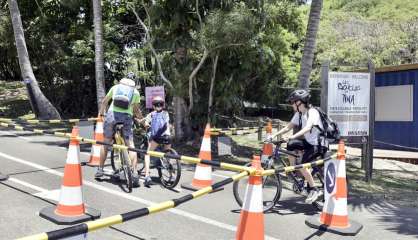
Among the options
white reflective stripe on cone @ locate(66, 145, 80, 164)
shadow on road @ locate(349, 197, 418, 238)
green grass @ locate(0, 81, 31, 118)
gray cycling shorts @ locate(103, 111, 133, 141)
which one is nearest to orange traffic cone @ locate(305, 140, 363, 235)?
shadow on road @ locate(349, 197, 418, 238)

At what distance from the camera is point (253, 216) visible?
4.54m

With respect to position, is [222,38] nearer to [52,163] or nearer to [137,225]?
[52,163]

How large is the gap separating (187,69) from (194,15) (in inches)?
58.1

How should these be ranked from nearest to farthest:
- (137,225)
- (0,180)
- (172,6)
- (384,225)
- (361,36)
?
(137,225) → (384,225) → (0,180) → (172,6) → (361,36)

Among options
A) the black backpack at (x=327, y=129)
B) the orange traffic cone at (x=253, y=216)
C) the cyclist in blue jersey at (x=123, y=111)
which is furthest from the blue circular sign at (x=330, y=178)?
the cyclist in blue jersey at (x=123, y=111)

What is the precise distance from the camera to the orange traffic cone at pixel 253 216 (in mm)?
4512

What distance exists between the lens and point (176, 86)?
13508 mm

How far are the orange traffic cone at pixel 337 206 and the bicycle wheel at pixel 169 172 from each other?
8.06 feet

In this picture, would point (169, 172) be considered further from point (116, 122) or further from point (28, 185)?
point (28, 185)

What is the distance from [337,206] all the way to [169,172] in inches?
119

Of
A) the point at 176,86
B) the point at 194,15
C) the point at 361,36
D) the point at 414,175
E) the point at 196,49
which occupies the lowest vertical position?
the point at 414,175

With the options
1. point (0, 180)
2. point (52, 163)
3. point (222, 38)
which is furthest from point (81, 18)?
point (0, 180)

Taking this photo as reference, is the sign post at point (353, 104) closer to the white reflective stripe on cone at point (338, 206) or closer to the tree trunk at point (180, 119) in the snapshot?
the white reflective stripe on cone at point (338, 206)

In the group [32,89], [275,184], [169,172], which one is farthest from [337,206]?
[32,89]
